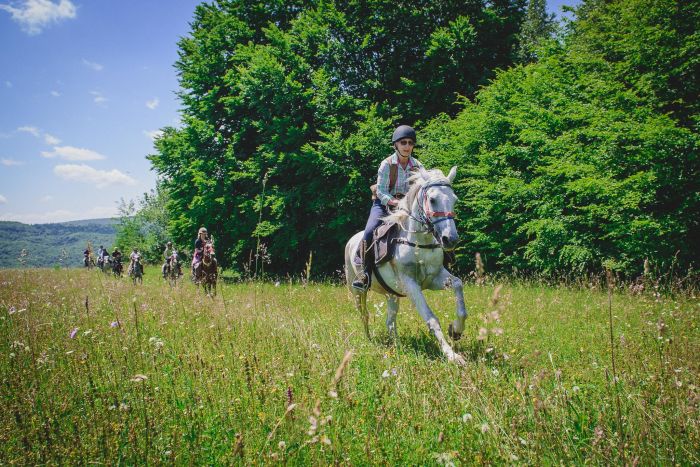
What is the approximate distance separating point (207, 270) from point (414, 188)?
7.95 m

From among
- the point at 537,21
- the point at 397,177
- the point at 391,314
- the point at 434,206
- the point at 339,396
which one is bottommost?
the point at 391,314

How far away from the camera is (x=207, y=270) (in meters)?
10.5

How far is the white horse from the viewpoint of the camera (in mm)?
4176

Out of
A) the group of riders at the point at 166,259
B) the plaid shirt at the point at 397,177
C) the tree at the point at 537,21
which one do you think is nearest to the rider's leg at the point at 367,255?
the plaid shirt at the point at 397,177

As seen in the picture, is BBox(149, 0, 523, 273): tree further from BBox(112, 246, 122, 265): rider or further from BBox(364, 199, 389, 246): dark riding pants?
BBox(364, 199, 389, 246): dark riding pants

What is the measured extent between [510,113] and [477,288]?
6537 mm

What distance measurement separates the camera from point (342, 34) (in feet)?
58.0

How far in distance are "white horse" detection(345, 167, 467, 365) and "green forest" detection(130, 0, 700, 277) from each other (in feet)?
13.5

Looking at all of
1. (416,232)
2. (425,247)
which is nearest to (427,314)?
(425,247)

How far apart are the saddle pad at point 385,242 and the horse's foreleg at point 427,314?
0.50 meters

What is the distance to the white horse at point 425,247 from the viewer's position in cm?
418

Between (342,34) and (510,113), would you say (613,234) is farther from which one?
(342,34)

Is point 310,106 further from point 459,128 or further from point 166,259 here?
point 166,259

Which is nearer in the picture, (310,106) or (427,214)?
(427,214)
